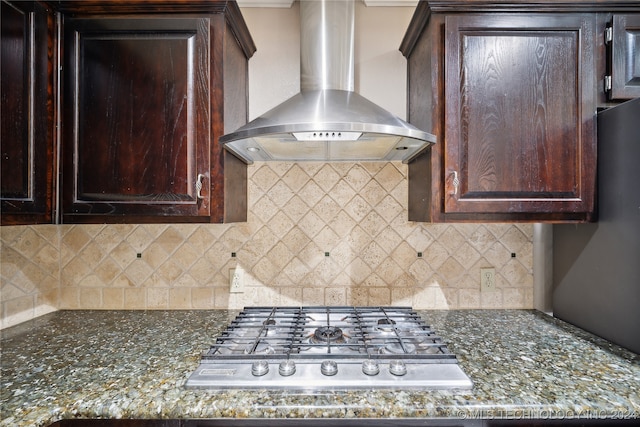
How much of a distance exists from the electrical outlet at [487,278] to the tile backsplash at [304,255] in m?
0.02

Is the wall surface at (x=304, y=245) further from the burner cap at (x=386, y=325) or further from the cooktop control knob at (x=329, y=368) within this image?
the cooktop control knob at (x=329, y=368)

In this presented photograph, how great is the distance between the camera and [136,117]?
4.02ft

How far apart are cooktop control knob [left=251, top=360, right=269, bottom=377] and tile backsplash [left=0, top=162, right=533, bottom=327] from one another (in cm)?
65

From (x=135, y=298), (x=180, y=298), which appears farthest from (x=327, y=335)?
(x=135, y=298)

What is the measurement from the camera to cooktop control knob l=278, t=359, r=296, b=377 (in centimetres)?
96

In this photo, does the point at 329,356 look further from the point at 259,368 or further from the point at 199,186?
the point at 199,186

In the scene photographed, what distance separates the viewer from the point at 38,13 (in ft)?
3.84

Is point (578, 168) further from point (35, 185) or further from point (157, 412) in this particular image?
point (35, 185)

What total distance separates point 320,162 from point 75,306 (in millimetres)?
1405

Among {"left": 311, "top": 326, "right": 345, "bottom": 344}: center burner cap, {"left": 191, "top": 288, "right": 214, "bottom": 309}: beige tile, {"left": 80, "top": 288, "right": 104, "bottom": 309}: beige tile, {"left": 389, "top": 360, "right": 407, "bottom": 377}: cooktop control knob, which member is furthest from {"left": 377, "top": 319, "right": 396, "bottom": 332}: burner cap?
{"left": 80, "top": 288, "right": 104, "bottom": 309}: beige tile

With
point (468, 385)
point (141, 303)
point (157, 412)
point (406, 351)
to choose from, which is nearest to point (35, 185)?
point (141, 303)

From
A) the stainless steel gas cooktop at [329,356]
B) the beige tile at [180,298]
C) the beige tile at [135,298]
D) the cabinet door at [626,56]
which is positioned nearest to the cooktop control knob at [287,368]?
the stainless steel gas cooktop at [329,356]

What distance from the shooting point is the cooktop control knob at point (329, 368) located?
3.16 ft

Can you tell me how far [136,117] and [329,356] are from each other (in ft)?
3.57
